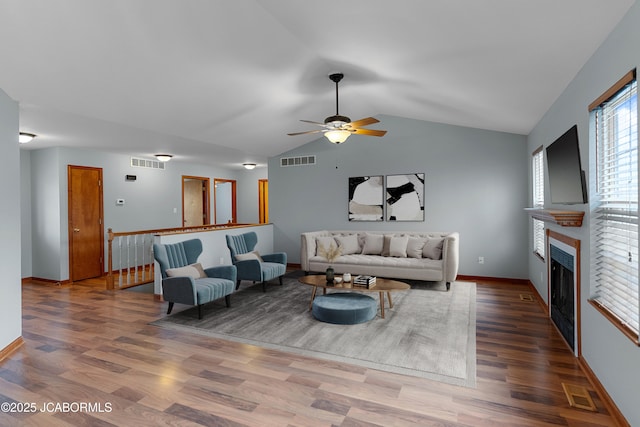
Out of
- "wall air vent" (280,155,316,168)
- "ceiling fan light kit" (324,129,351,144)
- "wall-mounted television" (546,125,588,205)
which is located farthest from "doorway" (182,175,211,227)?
"wall-mounted television" (546,125,588,205)

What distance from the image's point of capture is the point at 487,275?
6.44m

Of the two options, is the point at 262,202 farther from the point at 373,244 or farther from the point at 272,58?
the point at 272,58

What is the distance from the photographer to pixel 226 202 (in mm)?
11375

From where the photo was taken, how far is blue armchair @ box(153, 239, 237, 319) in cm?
428

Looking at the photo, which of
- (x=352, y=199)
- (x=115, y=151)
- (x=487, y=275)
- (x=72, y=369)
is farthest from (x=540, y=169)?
(x=115, y=151)

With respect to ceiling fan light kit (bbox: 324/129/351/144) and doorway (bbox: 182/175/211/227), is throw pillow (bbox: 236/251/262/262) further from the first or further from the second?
doorway (bbox: 182/175/211/227)

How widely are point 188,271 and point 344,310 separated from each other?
84.2 inches

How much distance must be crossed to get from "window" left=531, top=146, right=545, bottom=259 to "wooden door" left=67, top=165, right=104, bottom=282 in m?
7.77

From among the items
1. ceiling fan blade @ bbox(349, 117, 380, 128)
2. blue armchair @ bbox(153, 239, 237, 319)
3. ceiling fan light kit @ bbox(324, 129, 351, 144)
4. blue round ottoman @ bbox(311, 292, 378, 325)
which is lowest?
blue round ottoman @ bbox(311, 292, 378, 325)

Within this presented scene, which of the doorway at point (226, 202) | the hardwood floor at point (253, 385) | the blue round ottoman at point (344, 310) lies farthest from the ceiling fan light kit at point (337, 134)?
the doorway at point (226, 202)

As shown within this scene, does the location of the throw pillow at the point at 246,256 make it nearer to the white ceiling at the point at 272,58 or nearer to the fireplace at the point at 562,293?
the white ceiling at the point at 272,58

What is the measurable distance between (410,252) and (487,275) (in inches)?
A: 58.0

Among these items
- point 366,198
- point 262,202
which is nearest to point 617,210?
point 366,198

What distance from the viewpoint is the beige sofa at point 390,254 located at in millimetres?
5711
